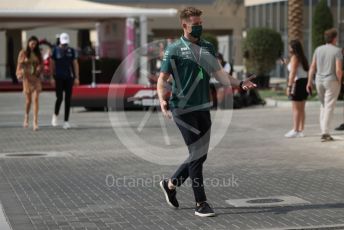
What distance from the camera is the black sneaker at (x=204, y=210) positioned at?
7.76m

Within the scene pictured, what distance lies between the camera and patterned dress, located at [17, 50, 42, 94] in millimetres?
16531

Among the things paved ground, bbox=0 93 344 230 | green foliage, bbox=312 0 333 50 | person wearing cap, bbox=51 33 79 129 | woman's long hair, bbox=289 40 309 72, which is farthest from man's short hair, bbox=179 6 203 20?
green foliage, bbox=312 0 333 50

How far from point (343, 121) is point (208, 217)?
35.5 ft

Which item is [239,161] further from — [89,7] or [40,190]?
[89,7]

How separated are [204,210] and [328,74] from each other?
6737 millimetres

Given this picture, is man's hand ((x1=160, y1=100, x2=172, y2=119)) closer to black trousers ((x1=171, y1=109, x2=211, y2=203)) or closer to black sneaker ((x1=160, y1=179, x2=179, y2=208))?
black trousers ((x1=171, y1=109, x2=211, y2=203))

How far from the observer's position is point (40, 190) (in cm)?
940

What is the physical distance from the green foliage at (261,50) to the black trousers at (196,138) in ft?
78.7

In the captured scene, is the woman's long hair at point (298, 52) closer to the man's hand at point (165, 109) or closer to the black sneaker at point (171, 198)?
the black sneaker at point (171, 198)

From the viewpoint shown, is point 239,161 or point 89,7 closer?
point 239,161

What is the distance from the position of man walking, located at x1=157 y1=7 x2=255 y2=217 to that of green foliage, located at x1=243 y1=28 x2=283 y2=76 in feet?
78.7

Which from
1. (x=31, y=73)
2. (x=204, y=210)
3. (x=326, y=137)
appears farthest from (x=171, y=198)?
(x=31, y=73)

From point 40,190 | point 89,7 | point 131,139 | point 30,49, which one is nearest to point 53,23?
point 89,7

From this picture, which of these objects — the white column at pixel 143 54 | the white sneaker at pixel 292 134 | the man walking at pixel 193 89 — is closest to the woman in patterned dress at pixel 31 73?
the white sneaker at pixel 292 134
